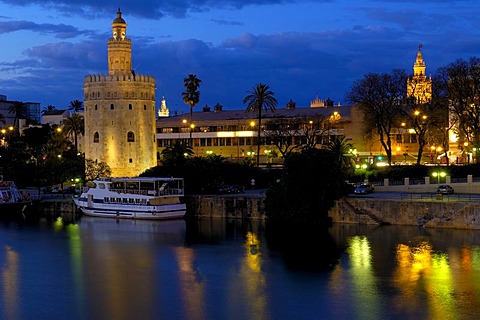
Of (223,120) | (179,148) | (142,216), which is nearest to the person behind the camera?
(142,216)

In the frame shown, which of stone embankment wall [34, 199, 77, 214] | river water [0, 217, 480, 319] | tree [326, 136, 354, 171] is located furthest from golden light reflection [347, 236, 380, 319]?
stone embankment wall [34, 199, 77, 214]

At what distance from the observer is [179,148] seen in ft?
286

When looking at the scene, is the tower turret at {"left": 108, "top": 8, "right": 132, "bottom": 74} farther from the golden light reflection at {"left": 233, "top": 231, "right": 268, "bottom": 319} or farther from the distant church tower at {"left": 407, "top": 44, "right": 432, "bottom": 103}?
the golden light reflection at {"left": 233, "top": 231, "right": 268, "bottom": 319}

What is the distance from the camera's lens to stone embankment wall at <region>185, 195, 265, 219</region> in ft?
221

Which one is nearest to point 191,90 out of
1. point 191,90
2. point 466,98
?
point 191,90

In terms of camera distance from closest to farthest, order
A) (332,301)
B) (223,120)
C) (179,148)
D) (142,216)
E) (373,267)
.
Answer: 1. (332,301)
2. (373,267)
3. (142,216)
4. (179,148)
5. (223,120)

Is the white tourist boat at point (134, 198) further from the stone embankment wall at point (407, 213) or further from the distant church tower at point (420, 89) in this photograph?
the distant church tower at point (420, 89)

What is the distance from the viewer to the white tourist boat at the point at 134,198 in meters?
69.9

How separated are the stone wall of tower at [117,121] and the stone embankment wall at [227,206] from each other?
59.6 feet

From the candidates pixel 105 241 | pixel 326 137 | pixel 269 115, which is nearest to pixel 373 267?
pixel 105 241

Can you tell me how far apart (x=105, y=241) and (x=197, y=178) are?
1736 cm

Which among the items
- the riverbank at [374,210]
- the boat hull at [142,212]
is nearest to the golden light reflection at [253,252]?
the riverbank at [374,210]

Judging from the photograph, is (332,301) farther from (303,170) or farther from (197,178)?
(197,178)

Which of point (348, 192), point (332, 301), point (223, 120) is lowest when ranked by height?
point (332, 301)
